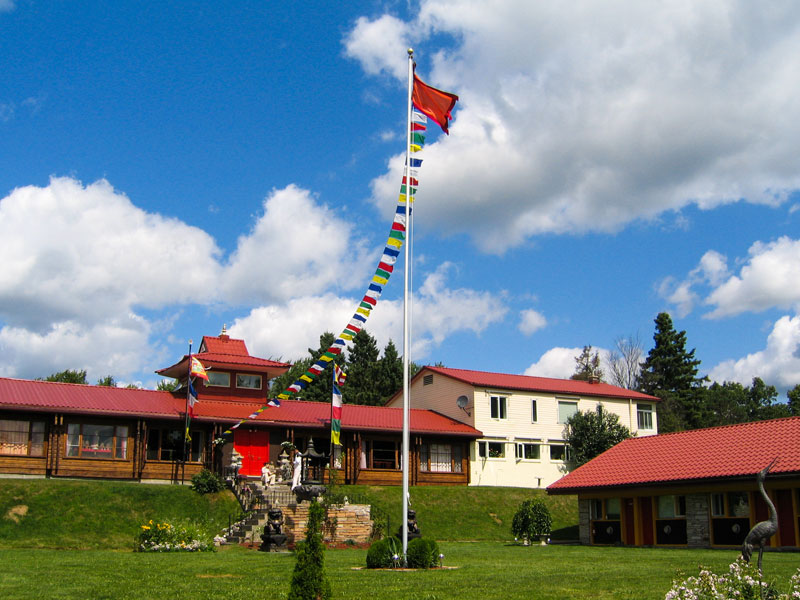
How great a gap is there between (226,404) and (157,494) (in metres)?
8.03

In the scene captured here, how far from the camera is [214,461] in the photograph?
37438 mm

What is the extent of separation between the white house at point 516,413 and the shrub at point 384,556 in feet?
88.4

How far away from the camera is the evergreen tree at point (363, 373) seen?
66.6 meters

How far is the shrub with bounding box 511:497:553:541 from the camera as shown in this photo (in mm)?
30656

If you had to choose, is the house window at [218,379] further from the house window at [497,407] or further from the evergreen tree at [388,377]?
the evergreen tree at [388,377]

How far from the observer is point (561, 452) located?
4706 cm

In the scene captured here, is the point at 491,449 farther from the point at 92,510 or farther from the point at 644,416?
the point at 92,510

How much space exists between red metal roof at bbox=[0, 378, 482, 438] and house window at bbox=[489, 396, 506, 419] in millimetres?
1943

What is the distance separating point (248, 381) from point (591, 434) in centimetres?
1975

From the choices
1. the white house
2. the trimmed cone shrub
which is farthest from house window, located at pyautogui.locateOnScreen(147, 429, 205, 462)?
the trimmed cone shrub

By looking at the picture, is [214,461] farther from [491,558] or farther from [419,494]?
[491,558]

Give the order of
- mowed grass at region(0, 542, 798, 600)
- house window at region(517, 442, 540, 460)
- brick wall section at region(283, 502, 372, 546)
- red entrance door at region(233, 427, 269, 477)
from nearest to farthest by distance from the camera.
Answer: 1. mowed grass at region(0, 542, 798, 600)
2. brick wall section at region(283, 502, 372, 546)
3. red entrance door at region(233, 427, 269, 477)
4. house window at region(517, 442, 540, 460)

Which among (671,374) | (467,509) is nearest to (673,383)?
(671,374)

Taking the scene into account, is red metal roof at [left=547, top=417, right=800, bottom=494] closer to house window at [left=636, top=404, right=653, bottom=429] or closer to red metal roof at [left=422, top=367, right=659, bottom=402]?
red metal roof at [left=422, top=367, right=659, bottom=402]
